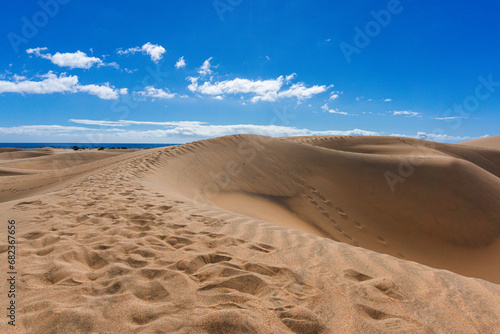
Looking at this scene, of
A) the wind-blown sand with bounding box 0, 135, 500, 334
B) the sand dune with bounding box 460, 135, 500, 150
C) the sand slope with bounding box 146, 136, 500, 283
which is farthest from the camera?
the sand dune with bounding box 460, 135, 500, 150

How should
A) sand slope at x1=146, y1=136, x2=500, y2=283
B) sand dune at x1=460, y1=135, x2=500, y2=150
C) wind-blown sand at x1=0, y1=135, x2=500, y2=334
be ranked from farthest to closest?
1. sand dune at x1=460, y1=135, x2=500, y2=150
2. sand slope at x1=146, y1=136, x2=500, y2=283
3. wind-blown sand at x1=0, y1=135, x2=500, y2=334

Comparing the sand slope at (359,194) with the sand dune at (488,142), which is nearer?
the sand slope at (359,194)

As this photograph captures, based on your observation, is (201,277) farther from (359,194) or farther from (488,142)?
(488,142)

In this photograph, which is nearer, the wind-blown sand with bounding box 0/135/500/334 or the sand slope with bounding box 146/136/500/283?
the wind-blown sand with bounding box 0/135/500/334

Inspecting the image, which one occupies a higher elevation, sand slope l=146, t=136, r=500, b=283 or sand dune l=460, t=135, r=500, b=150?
sand dune l=460, t=135, r=500, b=150

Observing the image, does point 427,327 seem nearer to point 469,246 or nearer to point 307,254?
point 307,254

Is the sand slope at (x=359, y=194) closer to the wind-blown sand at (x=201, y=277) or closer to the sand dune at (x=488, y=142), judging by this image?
the wind-blown sand at (x=201, y=277)

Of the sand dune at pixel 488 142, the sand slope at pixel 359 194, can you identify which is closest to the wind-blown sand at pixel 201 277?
A: the sand slope at pixel 359 194

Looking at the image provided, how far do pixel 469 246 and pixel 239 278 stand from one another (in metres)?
9.87

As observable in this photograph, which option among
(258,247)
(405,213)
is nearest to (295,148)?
(405,213)

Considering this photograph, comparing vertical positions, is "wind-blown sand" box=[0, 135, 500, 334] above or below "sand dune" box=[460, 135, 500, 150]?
below

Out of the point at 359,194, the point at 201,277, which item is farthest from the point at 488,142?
the point at 201,277

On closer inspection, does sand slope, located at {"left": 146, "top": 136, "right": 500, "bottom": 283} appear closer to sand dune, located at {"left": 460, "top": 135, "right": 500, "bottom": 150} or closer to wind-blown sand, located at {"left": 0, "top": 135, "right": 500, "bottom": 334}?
wind-blown sand, located at {"left": 0, "top": 135, "right": 500, "bottom": 334}

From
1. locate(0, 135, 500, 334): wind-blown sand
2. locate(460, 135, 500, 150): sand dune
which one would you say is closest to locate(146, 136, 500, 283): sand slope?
locate(0, 135, 500, 334): wind-blown sand
